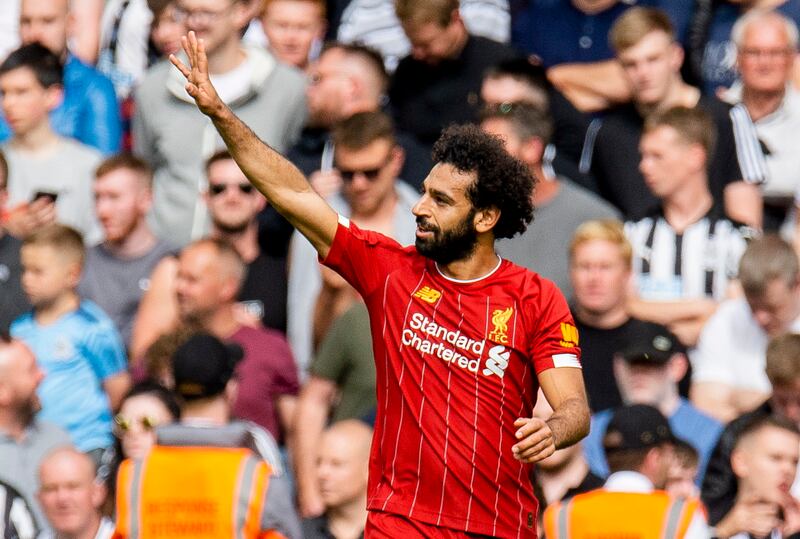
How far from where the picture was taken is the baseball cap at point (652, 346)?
9.19 meters

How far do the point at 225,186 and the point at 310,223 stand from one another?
3877 mm

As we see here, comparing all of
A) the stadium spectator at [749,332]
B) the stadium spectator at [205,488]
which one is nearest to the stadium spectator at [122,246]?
the stadium spectator at [205,488]

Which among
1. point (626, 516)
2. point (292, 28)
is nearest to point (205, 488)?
point (626, 516)

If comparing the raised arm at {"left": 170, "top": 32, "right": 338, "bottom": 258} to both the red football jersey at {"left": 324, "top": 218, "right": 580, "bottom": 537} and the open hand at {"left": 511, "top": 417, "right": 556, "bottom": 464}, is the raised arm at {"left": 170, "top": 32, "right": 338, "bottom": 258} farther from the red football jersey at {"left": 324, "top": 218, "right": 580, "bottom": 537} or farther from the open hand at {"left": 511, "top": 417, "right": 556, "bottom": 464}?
the open hand at {"left": 511, "top": 417, "right": 556, "bottom": 464}

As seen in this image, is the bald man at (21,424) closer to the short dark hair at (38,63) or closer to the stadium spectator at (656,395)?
the short dark hair at (38,63)

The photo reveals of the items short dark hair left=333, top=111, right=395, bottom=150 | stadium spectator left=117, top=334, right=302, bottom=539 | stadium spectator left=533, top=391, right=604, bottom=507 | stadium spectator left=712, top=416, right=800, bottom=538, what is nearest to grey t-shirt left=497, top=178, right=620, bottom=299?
short dark hair left=333, top=111, right=395, bottom=150

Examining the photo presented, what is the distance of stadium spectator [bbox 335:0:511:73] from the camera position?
39.1 feet

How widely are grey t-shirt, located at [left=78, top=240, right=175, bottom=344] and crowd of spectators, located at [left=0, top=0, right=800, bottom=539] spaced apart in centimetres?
2

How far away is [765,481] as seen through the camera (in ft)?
28.0

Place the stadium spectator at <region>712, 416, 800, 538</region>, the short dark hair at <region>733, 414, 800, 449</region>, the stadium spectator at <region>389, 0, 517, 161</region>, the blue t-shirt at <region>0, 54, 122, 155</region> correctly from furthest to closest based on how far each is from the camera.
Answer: the blue t-shirt at <region>0, 54, 122, 155</region>, the stadium spectator at <region>389, 0, 517, 161</region>, the short dark hair at <region>733, 414, 800, 449</region>, the stadium spectator at <region>712, 416, 800, 538</region>

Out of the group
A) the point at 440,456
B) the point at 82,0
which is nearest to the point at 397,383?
the point at 440,456

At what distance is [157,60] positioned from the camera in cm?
1225

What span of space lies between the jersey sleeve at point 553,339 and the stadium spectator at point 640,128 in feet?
14.0

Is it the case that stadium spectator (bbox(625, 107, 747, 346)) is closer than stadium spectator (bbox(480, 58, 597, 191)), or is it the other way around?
stadium spectator (bbox(625, 107, 747, 346))
